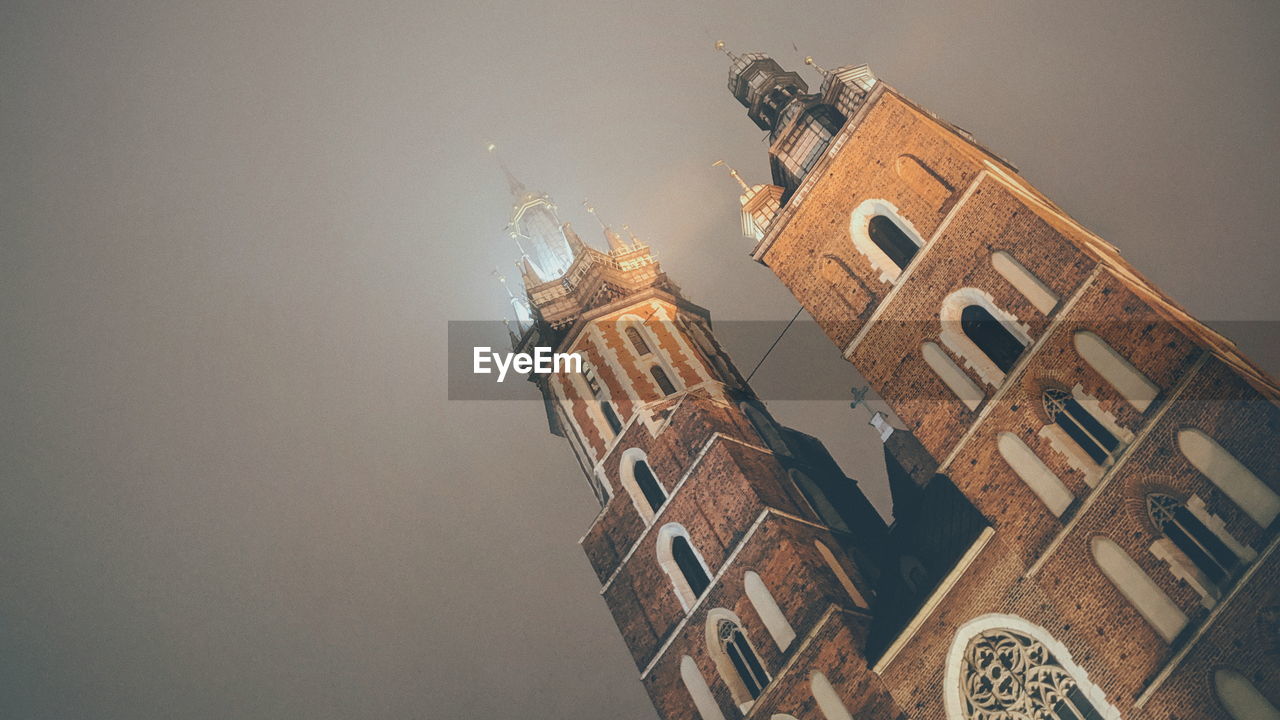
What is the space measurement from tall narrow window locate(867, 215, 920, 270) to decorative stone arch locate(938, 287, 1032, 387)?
163 centimetres

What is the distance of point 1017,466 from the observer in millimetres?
18219

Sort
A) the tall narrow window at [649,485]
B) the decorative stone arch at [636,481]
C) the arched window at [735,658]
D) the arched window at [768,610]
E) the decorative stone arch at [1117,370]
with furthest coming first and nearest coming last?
the tall narrow window at [649,485]
the decorative stone arch at [636,481]
the arched window at [735,658]
the arched window at [768,610]
the decorative stone arch at [1117,370]

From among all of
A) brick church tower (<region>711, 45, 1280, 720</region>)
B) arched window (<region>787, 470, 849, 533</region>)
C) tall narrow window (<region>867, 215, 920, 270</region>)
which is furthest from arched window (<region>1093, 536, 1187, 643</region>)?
arched window (<region>787, 470, 849, 533</region>)

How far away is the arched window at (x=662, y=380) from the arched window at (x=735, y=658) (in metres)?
7.13

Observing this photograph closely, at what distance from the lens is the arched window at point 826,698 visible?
20.0 metres

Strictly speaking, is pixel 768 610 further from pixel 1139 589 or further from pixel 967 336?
pixel 1139 589

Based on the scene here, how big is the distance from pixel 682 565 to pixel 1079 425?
10.9m

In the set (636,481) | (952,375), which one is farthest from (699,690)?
(952,375)

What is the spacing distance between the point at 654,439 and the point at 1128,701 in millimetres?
13697

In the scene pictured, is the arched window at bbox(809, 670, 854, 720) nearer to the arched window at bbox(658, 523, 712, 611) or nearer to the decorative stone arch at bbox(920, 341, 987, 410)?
the arched window at bbox(658, 523, 712, 611)

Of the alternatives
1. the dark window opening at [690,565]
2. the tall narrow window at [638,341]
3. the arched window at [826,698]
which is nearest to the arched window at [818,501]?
the dark window opening at [690,565]

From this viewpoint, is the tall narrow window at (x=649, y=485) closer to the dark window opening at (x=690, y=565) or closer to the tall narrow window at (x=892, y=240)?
the dark window opening at (x=690, y=565)

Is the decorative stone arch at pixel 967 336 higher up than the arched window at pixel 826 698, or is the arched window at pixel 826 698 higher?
the decorative stone arch at pixel 967 336

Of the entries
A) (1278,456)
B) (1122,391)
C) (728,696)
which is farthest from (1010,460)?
(728,696)
